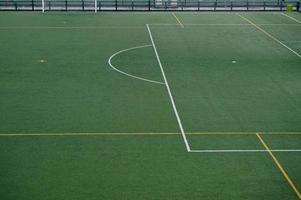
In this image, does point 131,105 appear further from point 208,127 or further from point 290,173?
point 290,173

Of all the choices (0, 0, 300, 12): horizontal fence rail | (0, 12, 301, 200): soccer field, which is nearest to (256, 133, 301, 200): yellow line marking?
(0, 12, 301, 200): soccer field

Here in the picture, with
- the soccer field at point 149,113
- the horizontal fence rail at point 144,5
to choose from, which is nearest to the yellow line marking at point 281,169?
the soccer field at point 149,113

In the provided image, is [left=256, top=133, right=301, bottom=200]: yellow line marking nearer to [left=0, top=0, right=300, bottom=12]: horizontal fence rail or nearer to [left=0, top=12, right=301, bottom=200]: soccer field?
[left=0, top=12, right=301, bottom=200]: soccer field

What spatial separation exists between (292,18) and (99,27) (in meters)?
17.1

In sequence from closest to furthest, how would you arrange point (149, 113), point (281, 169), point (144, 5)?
point (281, 169)
point (149, 113)
point (144, 5)

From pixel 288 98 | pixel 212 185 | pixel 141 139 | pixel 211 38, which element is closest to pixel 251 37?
pixel 211 38

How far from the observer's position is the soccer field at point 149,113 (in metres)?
17.3

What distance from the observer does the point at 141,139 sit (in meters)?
20.8

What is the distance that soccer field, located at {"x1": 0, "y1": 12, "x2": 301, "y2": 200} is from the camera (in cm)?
1734

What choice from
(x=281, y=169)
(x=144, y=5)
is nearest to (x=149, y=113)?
(x=281, y=169)

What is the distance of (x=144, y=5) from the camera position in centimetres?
5100

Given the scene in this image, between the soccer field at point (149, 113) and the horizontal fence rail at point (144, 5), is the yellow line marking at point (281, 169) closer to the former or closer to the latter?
the soccer field at point (149, 113)

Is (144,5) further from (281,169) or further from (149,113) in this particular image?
(281,169)

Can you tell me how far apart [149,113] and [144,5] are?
1147 inches
